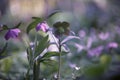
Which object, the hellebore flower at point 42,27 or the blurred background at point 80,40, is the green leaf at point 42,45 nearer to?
the hellebore flower at point 42,27

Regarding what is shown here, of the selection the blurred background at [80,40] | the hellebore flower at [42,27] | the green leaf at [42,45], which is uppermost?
the hellebore flower at [42,27]

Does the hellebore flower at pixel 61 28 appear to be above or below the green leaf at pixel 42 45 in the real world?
above

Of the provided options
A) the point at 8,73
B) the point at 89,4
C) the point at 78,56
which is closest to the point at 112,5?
the point at 89,4

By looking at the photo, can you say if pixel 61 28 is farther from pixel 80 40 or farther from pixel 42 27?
pixel 80 40

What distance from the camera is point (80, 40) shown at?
2426mm

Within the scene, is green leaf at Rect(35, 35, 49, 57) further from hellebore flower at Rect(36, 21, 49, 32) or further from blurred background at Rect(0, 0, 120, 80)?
blurred background at Rect(0, 0, 120, 80)

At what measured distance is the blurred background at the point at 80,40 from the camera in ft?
4.90

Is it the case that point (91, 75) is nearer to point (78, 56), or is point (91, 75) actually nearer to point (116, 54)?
point (78, 56)

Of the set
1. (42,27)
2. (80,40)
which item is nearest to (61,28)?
(42,27)

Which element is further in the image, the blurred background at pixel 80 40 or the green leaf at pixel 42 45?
the blurred background at pixel 80 40

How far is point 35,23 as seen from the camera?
1.28m

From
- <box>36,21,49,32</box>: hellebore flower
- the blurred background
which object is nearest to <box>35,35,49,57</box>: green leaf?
<box>36,21,49,32</box>: hellebore flower

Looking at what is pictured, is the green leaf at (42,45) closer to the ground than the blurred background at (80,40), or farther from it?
farther from it

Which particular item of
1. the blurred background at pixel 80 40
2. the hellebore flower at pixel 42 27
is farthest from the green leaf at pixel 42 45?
the blurred background at pixel 80 40
